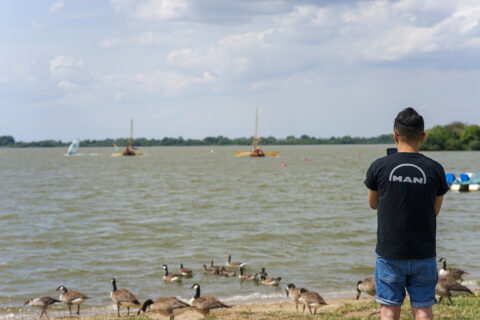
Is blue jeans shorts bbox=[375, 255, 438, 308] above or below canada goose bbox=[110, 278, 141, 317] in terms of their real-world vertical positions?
above

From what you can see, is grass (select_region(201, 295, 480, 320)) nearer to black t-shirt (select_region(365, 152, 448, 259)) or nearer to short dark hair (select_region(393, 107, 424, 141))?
black t-shirt (select_region(365, 152, 448, 259))

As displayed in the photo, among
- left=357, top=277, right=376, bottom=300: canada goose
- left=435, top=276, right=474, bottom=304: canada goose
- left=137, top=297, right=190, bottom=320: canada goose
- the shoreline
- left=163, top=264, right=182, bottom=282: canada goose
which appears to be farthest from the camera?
left=163, top=264, right=182, bottom=282: canada goose

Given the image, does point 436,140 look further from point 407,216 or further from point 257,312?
point 407,216

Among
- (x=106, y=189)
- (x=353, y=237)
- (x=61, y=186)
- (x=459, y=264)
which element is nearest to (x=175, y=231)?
(x=353, y=237)

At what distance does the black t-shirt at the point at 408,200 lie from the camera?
14.6ft

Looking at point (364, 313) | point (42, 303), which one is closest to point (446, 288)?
point (364, 313)

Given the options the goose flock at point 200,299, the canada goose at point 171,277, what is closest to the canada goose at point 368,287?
the goose flock at point 200,299

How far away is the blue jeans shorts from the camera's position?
4.57m

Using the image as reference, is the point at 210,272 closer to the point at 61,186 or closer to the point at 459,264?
the point at 459,264

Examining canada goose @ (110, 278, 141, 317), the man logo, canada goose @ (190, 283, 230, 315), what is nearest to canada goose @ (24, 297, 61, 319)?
canada goose @ (110, 278, 141, 317)

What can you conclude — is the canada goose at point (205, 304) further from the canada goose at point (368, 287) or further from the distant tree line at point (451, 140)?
the distant tree line at point (451, 140)

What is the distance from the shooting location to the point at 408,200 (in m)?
4.47

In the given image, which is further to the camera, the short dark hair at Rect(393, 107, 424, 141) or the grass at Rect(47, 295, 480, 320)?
the grass at Rect(47, 295, 480, 320)

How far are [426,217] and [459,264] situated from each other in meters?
12.9
